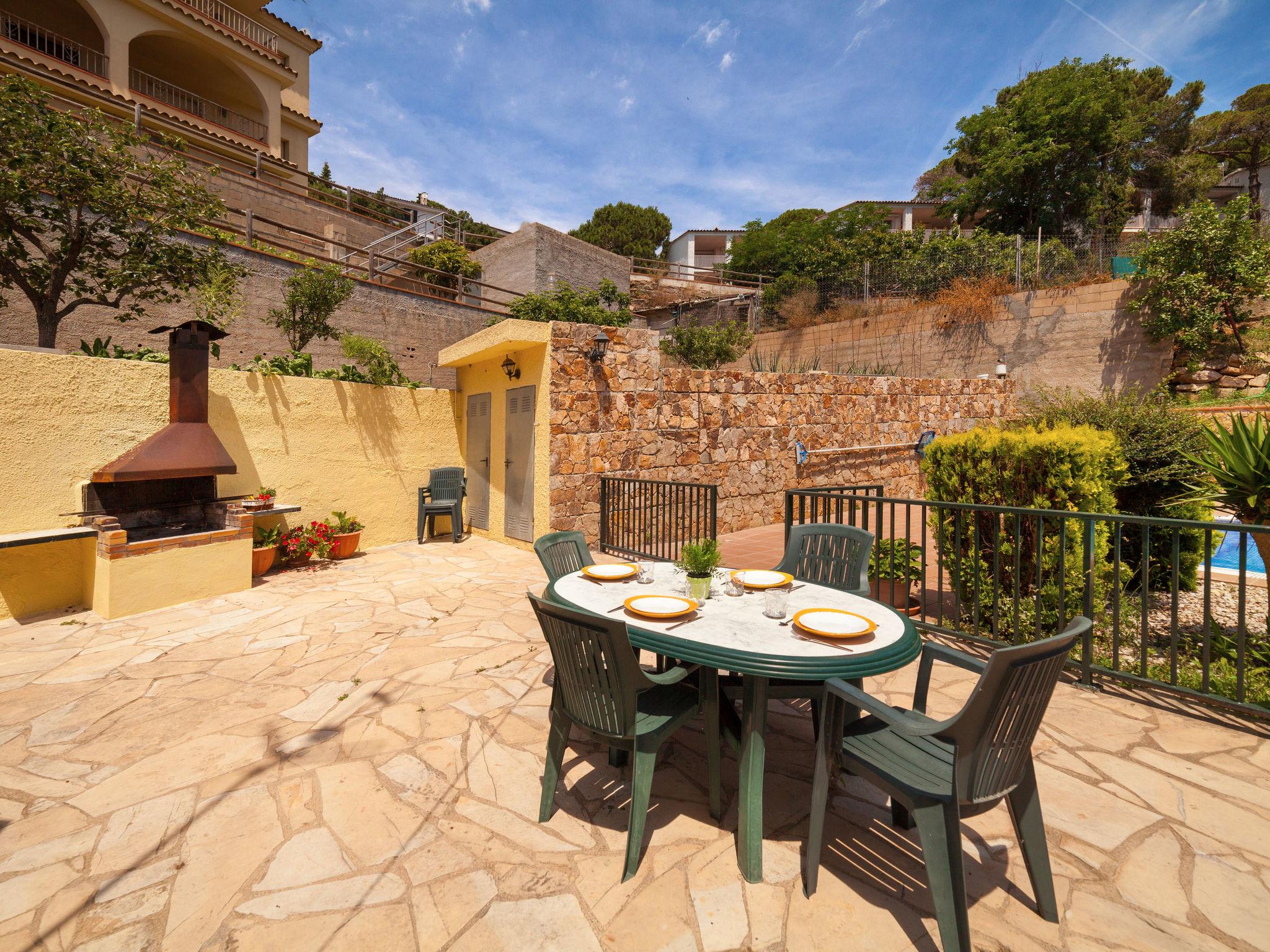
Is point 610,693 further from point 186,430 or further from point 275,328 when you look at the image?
point 275,328

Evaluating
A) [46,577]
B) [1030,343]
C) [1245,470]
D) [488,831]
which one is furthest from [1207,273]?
[46,577]

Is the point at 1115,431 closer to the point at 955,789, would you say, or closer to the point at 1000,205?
the point at 955,789

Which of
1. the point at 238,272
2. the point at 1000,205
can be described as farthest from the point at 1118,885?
the point at 1000,205

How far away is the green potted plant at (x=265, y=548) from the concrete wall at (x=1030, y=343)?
12.4 metres

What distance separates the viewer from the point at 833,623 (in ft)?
6.26

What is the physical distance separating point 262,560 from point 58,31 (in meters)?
18.1

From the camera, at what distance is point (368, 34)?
9797 millimetres

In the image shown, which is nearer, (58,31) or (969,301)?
(969,301)

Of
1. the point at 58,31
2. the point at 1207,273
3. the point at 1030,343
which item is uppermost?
the point at 58,31

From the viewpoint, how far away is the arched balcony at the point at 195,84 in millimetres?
14484

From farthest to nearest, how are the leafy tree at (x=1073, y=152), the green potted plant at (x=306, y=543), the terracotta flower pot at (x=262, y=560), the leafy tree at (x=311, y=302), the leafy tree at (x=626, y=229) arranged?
the leafy tree at (x=626, y=229) < the leafy tree at (x=1073, y=152) < the leafy tree at (x=311, y=302) < the green potted plant at (x=306, y=543) < the terracotta flower pot at (x=262, y=560)

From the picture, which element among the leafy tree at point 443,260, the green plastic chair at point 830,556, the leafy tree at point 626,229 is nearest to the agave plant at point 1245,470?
the green plastic chair at point 830,556

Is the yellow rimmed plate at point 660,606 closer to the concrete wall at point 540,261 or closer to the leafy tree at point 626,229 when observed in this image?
the concrete wall at point 540,261

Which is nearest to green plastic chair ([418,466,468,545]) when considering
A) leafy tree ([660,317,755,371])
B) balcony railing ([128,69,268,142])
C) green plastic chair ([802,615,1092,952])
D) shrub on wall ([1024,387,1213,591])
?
leafy tree ([660,317,755,371])
